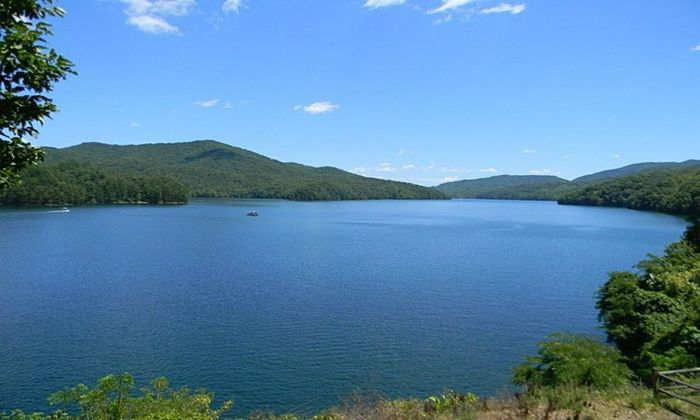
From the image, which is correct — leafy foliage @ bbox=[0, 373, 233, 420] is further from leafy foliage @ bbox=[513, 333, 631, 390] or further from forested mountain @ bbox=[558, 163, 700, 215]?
forested mountain @ bbox=[558, 163, 700, 215]

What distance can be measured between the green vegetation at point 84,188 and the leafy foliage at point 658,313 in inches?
6120

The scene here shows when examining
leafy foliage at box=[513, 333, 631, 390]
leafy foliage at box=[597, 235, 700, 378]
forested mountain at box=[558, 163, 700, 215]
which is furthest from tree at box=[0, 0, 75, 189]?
forested mountain at box=[558, 163, 700, 215]

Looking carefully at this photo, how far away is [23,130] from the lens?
714cm

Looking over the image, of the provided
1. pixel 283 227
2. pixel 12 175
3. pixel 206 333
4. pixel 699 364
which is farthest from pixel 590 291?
pixel 283 227

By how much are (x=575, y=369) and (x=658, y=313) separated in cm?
1008

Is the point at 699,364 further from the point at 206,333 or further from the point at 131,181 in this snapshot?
the point at 131,181

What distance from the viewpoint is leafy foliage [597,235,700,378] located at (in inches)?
787

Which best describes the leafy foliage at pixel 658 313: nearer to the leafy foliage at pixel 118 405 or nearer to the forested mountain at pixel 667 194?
the leafy foliage at pixel 118 405

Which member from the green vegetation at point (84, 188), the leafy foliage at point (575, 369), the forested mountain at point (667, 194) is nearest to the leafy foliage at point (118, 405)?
the leafy foliage at point (575, 369)

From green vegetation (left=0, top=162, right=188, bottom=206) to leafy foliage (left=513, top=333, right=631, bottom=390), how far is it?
157 meters

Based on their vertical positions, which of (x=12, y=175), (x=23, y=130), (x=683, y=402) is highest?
(x=23, y=130)

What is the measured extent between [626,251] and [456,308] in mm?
45312

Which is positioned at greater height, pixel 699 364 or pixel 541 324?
pixel 699 364

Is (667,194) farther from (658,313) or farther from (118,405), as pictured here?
(118,405)
